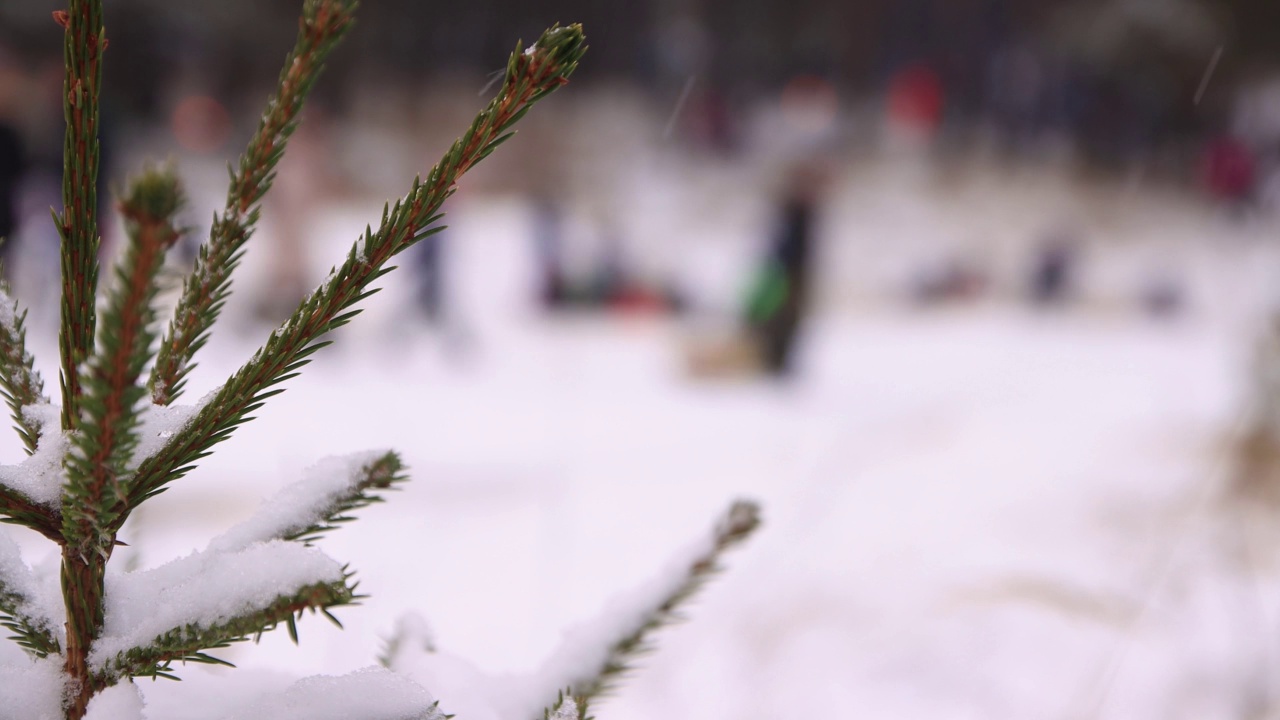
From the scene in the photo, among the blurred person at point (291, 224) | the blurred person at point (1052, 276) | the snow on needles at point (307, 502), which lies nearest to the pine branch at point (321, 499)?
the snow on needles at point (307, 502)

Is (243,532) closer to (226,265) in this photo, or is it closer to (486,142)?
(226,265)

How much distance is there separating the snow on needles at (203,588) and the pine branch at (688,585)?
0.23 meters

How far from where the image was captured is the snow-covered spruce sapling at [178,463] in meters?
0.37

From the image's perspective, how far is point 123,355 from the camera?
30cm

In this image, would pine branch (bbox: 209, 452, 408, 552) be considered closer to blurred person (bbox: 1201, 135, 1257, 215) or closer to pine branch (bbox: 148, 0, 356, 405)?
pine branch (bbox: 148, 0, 356, 405)

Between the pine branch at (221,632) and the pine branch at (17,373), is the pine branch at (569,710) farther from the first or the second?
the pine branch at (17,373)

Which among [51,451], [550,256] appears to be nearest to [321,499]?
[51,451]

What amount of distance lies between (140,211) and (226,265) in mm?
139

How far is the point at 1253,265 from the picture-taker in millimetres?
11156

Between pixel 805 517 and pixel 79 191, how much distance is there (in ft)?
9.25

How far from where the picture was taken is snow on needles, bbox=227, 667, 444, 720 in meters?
0.43

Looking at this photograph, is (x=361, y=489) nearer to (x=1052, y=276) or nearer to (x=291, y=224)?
(x=291, y=224)

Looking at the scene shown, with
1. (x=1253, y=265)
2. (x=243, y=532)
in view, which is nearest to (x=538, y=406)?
(x=243, y=532)

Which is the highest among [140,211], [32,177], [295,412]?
[32,177]
